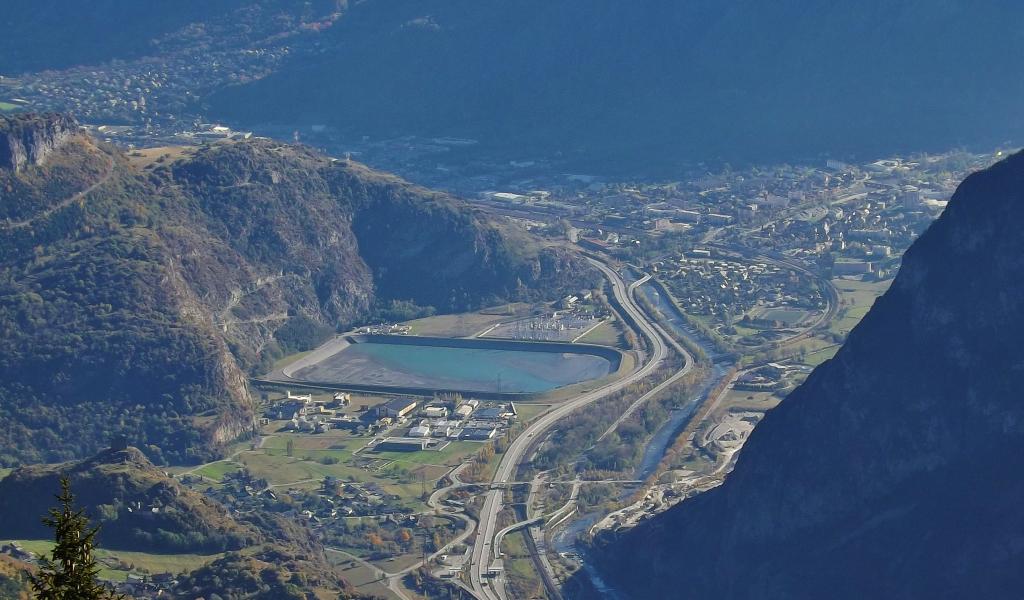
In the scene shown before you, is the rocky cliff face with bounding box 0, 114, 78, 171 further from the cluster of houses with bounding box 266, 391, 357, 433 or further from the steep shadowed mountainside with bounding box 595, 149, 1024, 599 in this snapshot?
the steep shadowed mountainside with bounding box 595, 149, 1024, 599

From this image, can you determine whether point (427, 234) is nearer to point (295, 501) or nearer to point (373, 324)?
point (373, 324)

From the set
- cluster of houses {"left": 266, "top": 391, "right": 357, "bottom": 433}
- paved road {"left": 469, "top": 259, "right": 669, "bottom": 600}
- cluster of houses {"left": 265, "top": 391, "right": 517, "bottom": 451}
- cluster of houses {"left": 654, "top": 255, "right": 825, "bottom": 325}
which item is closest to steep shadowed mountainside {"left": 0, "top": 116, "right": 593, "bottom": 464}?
cluster of houses {"left": 266, "top": 391, "right": 357, "bottom": 433}

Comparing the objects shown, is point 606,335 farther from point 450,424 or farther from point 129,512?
point 129,512

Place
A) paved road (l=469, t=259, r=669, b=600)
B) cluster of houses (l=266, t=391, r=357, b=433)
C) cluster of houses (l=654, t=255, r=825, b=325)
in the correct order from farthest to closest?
cluster of houses (l=654, t=255, r=825, b=325)
cluster of houses (l=266, t=391, r=357, b=433)
paved road (l=469, t=259, r=669, b=600)

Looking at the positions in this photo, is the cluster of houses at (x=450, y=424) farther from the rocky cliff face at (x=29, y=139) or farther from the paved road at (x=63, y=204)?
the rocky cliff face at (x=29, y=139)

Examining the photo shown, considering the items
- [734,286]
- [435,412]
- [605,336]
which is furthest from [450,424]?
[734,286]

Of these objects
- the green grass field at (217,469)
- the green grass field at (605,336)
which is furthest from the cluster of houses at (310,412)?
the green grass field at (605,336)
